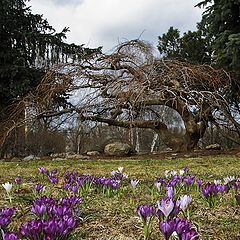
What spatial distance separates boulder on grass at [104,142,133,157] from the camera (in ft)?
37.2

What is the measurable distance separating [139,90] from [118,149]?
2.76 m

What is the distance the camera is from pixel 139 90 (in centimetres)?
917

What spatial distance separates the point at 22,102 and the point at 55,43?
3.89 m

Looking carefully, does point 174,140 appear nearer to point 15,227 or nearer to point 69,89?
point 69,89

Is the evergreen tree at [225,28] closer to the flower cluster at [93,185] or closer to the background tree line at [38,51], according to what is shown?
the background tree line at [38,51]

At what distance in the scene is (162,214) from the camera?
155 cm

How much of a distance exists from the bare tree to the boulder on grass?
768mm

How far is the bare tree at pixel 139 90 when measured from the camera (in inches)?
376

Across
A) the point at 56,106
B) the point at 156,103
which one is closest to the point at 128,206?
the point at 156,103

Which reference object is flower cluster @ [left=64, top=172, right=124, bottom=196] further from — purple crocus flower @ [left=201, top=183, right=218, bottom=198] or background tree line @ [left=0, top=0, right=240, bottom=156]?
background tree line @ [left=0, top=0, right=240, bottom=156]

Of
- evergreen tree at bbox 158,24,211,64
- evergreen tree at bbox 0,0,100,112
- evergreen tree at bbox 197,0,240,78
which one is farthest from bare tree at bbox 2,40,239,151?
evergreen tree at bbox 158,24,211,64

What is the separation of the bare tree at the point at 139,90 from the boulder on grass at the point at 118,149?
30.2 inches

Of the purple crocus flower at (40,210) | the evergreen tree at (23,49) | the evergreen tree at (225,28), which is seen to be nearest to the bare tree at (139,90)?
the evergreen tree at (225,28)

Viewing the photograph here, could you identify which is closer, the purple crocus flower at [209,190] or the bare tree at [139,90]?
the purple crocus flower at [209,190]
